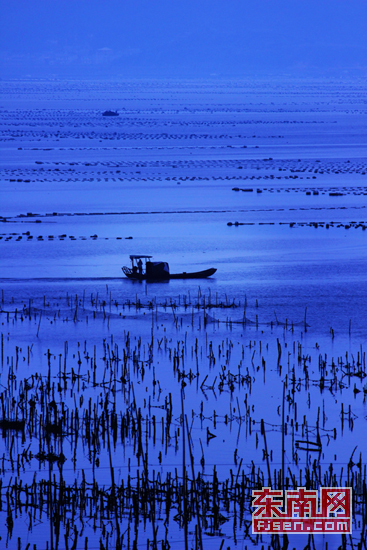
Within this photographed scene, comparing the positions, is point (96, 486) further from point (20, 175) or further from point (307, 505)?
point (20, 175)

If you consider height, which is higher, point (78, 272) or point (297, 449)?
point (78, 272)

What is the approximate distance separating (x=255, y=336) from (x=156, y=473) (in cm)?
804

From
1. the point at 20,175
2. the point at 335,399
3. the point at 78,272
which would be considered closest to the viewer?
the point at 335,399

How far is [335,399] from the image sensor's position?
591 inches

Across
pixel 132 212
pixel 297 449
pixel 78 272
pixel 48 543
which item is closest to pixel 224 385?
pixel 297 449
